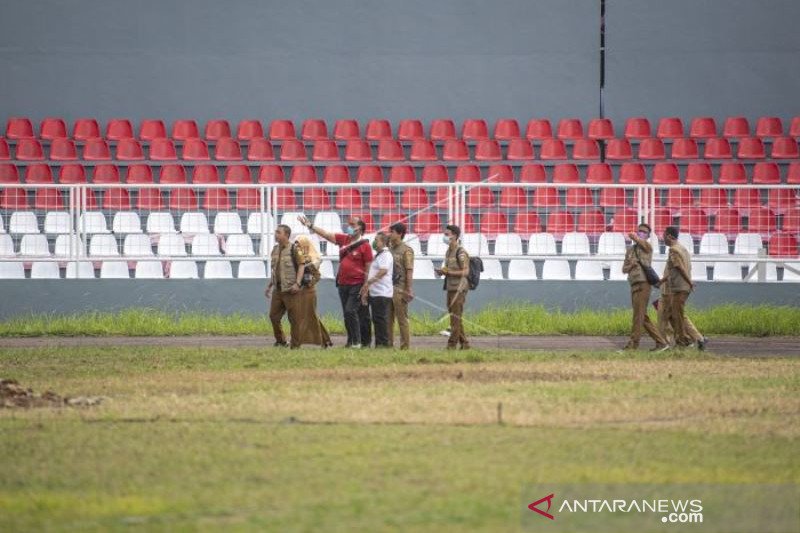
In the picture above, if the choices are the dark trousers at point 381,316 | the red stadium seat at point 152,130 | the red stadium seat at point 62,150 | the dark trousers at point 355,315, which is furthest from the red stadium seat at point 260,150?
the dark trousers at point 381,316

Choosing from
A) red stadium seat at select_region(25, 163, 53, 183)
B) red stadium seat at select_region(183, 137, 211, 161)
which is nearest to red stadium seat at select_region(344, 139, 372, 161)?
red stadium seat at select_region(183, 137, 211, 161)

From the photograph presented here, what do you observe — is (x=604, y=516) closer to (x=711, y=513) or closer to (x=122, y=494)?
(x=711, y=513)

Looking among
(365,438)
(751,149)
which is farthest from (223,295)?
(365,438)

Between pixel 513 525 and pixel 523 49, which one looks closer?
pixel 513 525

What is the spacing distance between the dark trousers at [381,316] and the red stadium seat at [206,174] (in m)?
7.79

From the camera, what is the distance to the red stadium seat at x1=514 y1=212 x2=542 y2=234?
24.0 m

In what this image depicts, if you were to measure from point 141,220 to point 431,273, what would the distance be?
4671 mm

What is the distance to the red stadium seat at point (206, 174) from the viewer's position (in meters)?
26.9

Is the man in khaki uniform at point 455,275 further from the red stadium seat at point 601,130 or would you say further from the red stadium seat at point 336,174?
the red stadium seat at point 601,130

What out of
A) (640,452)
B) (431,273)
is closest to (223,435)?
(640,452)

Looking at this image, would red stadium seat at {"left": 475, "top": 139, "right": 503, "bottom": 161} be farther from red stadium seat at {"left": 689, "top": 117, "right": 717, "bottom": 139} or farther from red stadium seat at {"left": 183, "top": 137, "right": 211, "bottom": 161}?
red stadium seat at {"left": 183, "top": 137, "right": 211, "bottom": 161}

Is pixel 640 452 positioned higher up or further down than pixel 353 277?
further down

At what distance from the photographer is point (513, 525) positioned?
8.95 meters

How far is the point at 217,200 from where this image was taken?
78.5 ft
